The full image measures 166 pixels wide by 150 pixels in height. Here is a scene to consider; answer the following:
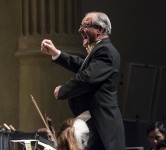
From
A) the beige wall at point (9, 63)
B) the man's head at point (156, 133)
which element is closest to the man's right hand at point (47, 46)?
the man's head at point (156, 133)

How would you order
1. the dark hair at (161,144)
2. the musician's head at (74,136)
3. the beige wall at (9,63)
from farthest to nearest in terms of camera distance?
the beige wall at (9,63) < the dark hair at (161,144) < the musician's head at (74,136)

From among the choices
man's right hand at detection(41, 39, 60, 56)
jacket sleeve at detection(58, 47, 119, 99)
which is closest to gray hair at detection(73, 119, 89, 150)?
jacket sleeve at detection(58, 47, 119, 99)

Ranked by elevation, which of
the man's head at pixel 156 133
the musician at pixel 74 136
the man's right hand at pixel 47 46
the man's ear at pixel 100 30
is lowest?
the man's head at pixel 156 133

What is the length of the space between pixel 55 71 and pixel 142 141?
187cm

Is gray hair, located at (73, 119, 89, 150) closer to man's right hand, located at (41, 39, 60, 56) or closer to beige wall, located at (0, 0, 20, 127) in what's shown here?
man's right hand, located at (41, 39, 60, 56)

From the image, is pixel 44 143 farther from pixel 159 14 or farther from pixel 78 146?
pixel 159 14

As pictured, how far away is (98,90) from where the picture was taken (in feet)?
20.2

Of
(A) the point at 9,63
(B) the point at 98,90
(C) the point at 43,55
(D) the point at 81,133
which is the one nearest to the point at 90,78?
(B) the point at 98,90

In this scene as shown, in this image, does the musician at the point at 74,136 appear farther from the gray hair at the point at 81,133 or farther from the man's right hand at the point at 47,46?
the man's right hand at the point at 47,46

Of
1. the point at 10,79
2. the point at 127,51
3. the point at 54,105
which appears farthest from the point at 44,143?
the point at 127,51

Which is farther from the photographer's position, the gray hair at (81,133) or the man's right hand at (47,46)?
the man's right hand at (47,46)

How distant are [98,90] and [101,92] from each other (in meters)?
0.03

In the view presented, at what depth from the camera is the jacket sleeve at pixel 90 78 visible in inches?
239

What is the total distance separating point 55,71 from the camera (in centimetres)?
1114
